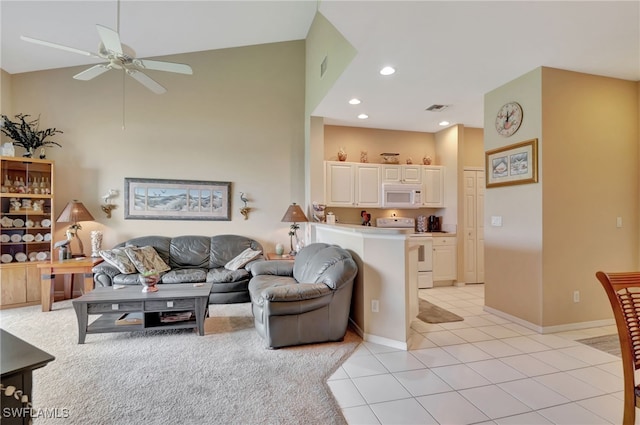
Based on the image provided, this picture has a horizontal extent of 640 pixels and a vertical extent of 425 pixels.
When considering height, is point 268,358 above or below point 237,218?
below

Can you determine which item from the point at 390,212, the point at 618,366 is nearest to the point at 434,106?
the point at 390,212

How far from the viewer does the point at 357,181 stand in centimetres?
559

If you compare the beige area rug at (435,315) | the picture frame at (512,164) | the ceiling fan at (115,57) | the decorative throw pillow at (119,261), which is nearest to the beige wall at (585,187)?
the picture frame at (512,164)

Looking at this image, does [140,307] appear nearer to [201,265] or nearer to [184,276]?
[184,276]

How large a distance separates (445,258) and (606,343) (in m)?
2.58

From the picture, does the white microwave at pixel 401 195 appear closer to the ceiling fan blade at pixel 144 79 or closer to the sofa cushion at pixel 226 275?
the sofa cushion at pixel 226 275

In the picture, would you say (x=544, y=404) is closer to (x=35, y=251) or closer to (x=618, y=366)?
(x=618, y=366)

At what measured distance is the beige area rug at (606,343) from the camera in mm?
2967

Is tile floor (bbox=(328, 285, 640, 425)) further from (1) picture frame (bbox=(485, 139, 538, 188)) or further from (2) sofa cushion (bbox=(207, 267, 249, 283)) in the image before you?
(2) sofa cushion (bbox=(207, 267, 249, 283))

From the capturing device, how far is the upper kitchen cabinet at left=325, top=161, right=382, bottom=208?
544 centimetres

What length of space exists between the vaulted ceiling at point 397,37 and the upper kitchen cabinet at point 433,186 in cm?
82

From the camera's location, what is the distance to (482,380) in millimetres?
2443

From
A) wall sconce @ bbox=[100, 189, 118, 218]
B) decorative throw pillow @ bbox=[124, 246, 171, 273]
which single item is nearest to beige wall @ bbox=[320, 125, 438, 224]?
decorative throw pillow @ bbox=[124, 246, 171, 273]

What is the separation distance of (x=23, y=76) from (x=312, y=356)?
569 cm
